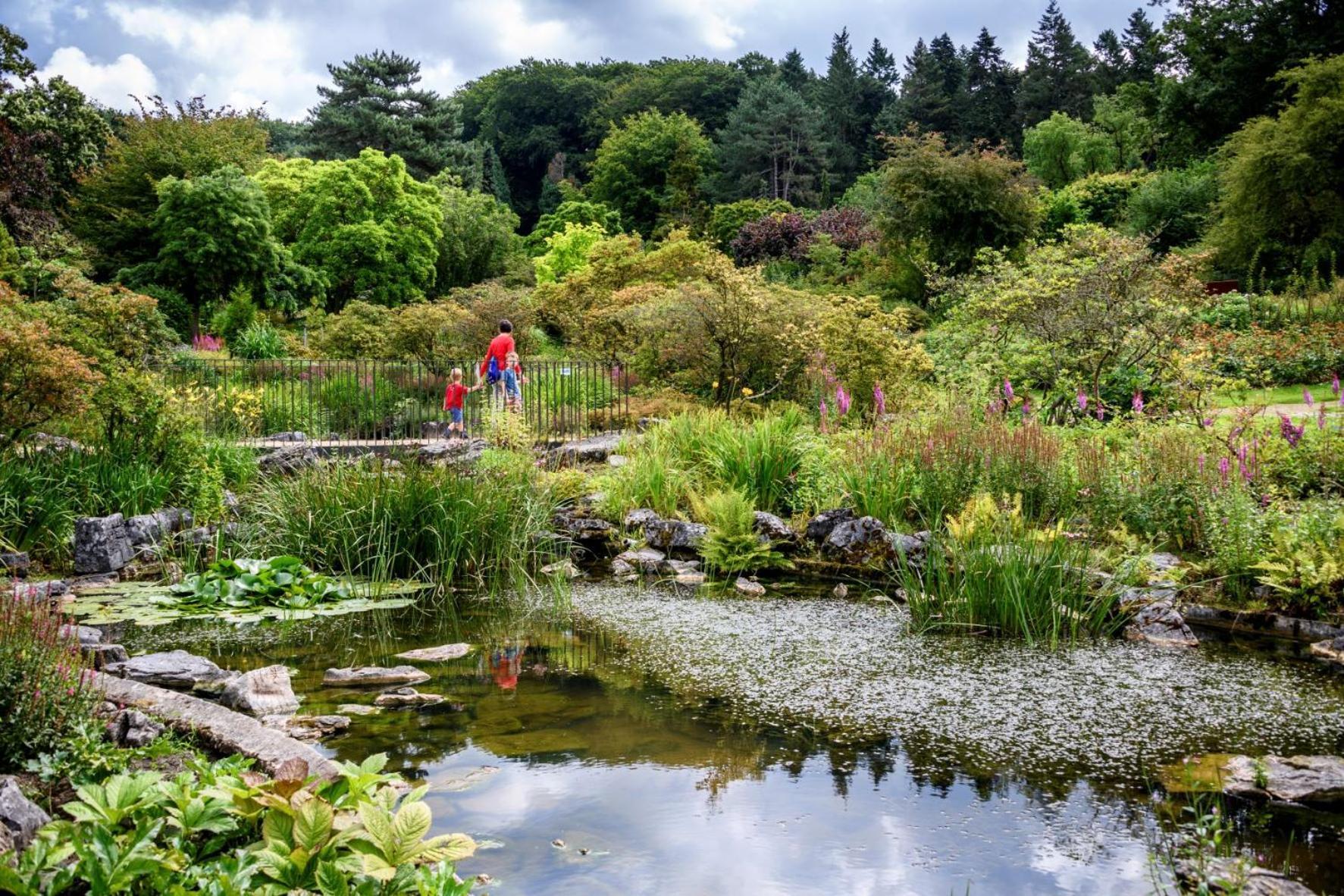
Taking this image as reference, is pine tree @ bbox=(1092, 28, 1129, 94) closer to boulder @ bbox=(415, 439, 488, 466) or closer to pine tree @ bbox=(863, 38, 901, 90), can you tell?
pine tree @ bbox=(863, 38, 901, 90)

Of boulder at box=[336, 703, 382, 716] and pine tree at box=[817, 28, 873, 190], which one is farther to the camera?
pine tree at box=[817, 28, 873, 190]

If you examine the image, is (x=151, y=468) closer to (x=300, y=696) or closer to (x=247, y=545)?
(x=247, y=545)

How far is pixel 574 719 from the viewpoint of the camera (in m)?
5.13

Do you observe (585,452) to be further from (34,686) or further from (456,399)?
(34,686)

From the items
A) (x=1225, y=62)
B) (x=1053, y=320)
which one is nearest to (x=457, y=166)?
(x=1225, y=62)

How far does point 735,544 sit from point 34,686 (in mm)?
6085

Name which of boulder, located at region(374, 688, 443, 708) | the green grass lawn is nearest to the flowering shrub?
boulder, located at region(374, 688, 443, 708)

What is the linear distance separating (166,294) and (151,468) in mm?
17074

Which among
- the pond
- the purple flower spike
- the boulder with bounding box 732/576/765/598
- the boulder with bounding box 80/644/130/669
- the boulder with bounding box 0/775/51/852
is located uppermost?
the purple flower spike

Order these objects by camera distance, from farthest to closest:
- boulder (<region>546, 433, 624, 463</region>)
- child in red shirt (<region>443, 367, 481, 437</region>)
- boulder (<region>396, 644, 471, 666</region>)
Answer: child in red shirt (<region>443, 367, 481, 437</region>)
boulder (<region>546, 433, 624, 463</region>)
boulder (<region>396, 644, 471, 666</region>)

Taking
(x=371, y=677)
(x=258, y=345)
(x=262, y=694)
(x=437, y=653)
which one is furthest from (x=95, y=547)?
(x=258, y=345)

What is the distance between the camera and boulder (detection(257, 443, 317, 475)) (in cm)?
1173

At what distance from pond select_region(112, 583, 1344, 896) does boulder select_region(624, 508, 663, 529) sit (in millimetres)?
2546

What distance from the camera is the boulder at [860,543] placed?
342 inches
